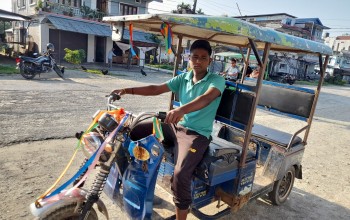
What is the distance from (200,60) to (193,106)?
25.4 inches

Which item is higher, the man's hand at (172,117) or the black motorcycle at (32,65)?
the man's hand at (172,117)

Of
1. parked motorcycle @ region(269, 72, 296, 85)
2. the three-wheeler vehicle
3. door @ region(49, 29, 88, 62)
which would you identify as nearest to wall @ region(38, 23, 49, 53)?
door @ region(49, 29, 88, 62)

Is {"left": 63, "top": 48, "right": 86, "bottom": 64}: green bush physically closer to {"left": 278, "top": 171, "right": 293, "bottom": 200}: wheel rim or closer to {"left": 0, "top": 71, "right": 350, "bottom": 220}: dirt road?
{"left": 0, "top": 71, "right": 350, "bottom": 220}: dirt road

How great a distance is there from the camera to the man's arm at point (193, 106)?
84.0 inches

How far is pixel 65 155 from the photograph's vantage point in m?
4.50

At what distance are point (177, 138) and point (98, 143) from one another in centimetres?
93

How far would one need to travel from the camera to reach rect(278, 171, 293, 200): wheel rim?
3984 millimetres

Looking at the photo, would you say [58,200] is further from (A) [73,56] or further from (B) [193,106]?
(A) [73,56]

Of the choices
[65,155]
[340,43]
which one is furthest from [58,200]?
[340,43]

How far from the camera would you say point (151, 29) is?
11.5 ft

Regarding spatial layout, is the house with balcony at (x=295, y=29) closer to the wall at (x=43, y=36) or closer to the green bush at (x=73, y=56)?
the green bush at (x=73, y=56)

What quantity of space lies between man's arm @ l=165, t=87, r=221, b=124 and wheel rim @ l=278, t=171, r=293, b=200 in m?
2.19

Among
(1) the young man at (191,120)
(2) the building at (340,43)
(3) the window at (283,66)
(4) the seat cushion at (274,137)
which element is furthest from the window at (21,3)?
(2) the building at (340,43)

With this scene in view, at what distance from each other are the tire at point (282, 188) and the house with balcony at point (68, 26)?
18395 millimetres
